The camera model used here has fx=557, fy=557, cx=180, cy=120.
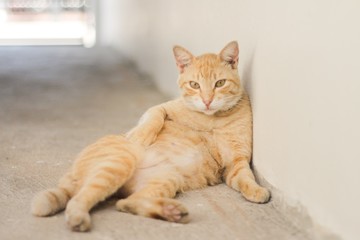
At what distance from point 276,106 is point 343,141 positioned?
417mm

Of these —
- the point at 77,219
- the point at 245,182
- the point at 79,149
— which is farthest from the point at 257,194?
the point at 79,149

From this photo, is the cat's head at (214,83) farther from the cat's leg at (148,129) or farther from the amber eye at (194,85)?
the cat's leg at (148,129)

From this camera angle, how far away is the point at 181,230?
56.9 inches

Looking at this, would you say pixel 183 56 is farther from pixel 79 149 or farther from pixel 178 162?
pixel 79 149

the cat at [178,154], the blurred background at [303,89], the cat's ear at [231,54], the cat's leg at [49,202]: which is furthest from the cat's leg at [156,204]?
the cat's ear at [231,54]

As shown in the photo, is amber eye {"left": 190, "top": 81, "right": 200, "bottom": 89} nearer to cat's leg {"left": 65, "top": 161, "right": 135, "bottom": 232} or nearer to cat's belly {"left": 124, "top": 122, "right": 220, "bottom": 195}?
cat's belly {"left": 124, "top": 122, "right": 220, "bottom": 195}

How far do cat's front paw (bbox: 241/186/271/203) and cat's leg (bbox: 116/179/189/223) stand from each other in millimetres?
228

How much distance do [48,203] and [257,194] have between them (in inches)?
23.9

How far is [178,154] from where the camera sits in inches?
72.4

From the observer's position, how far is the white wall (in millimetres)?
1240

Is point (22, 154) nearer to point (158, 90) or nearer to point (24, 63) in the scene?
point (158, 90)

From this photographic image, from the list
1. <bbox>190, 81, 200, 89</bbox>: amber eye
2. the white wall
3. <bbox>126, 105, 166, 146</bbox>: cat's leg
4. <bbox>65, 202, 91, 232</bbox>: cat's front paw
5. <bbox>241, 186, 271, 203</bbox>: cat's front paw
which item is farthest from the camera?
<bbox>190, 81, 200, 89</bbox>: amber eye

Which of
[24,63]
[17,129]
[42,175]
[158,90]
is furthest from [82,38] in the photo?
[42,175]

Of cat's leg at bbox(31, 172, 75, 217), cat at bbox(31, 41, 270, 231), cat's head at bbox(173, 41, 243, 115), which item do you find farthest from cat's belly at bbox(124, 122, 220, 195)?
cat's leg at bbox(31, 172, 75, 217)
